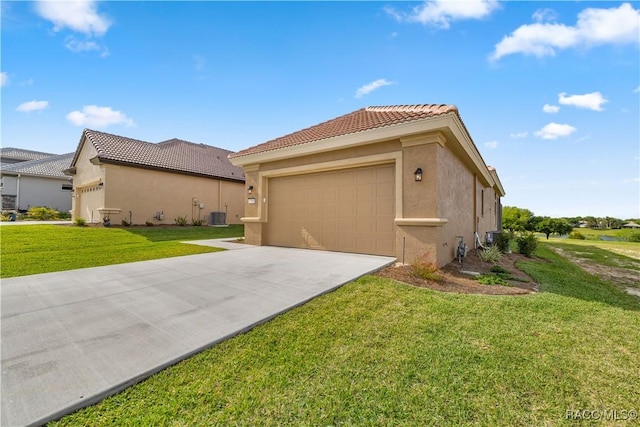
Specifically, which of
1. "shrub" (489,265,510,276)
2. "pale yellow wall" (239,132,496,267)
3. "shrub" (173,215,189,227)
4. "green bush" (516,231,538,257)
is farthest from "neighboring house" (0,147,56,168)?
"green bush" (516,231,538,257)

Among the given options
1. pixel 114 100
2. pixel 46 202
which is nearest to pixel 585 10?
pixel 114 100

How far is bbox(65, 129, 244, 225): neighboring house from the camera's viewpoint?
552 inches

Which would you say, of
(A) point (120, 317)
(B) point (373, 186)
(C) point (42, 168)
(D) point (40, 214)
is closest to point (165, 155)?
(D) point (40, 214)

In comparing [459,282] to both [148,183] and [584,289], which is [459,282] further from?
[148,183]

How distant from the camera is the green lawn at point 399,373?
1.94m

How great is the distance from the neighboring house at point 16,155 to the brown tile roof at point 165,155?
973 inches

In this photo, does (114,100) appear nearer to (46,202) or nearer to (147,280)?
(147,280)

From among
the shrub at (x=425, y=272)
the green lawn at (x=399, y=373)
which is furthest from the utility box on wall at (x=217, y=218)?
the green lawn at (x=399, y=373)

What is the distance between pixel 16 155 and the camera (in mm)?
32188

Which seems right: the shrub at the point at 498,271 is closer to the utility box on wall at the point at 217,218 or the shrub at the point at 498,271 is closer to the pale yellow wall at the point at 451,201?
the pale yellow wall at the point at 451,201

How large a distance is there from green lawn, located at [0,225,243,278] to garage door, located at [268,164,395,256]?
9.28ft

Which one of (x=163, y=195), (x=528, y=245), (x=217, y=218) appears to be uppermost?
(x=163, y=195)

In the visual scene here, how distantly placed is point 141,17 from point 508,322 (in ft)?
41.5

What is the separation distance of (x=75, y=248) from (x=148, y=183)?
25.2 feet
